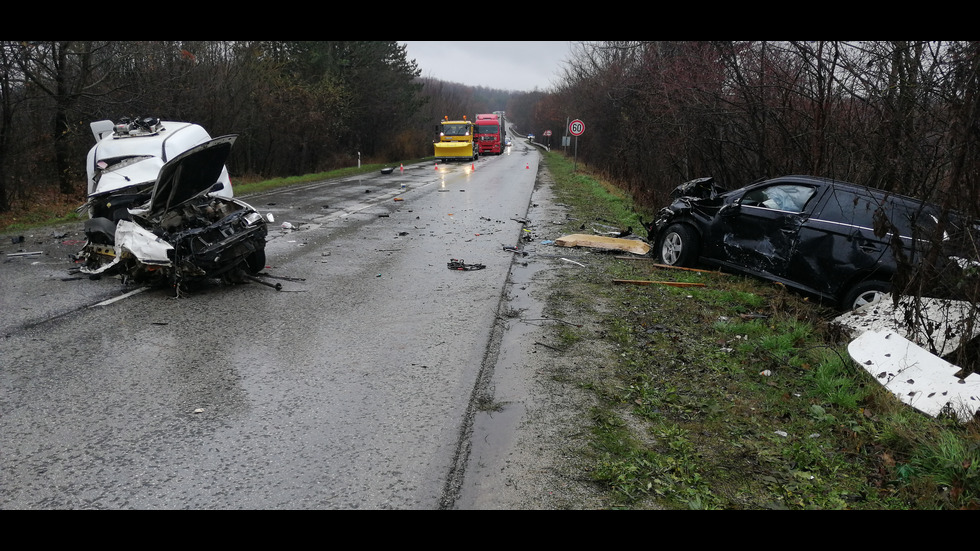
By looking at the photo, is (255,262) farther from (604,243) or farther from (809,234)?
(809,234)

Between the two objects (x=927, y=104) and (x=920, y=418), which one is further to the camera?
(x=927, y=104)

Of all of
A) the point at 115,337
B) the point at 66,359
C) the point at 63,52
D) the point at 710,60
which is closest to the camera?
the point at 66,359

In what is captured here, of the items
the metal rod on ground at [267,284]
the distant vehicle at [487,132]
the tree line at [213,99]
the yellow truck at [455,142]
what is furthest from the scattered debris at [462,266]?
the distant vehicle at [487,132]

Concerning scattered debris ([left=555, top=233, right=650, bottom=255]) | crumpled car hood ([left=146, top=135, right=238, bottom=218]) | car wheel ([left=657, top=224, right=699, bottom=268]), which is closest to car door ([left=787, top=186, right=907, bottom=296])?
car wheel ([left=657, top=224, right=699, bottom=268])

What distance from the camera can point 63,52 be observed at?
58.4 ft

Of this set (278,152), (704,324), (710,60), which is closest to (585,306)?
(704,324)

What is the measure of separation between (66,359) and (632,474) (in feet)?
16.3

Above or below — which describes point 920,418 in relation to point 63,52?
Answer: below

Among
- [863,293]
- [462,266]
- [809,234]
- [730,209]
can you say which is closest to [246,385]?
[462,266]

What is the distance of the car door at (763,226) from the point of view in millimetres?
8281

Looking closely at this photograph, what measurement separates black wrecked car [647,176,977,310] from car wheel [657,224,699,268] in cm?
2

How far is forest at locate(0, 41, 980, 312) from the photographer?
6703mm

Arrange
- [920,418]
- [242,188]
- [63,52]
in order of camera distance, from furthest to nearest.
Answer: [242,188] → [63,52] → [920,418]

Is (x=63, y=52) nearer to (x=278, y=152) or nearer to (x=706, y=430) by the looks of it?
(x=278, y=152)
